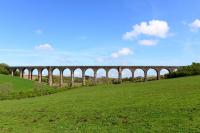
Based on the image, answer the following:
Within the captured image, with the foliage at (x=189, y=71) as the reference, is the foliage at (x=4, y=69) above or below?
above

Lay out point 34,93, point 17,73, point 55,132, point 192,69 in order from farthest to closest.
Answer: point 17,73
point 192,69
point 34,93
point 55,132

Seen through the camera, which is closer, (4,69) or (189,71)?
(189,71)

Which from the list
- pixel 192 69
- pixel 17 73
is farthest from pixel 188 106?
pixel 17 73

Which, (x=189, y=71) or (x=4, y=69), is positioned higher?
(x=4, y=69)

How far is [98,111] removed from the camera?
950 inches

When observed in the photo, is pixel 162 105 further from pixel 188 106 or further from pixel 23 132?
pixel 23 132

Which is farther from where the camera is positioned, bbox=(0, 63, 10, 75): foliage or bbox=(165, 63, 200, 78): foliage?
bbox=(0, 63, 10, 75): foliage

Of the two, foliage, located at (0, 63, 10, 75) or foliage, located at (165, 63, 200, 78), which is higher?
foliage, located at (0, 63, 10, 75)

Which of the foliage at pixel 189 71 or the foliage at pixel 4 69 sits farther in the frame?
the foliage at pixel 4 69

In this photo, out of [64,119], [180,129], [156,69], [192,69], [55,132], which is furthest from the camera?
[156,69]

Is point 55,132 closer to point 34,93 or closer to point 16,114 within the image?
point 16,114

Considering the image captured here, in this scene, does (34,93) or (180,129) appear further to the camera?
(34,93)

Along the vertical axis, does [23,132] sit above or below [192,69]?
below

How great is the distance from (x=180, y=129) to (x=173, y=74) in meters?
77.6
